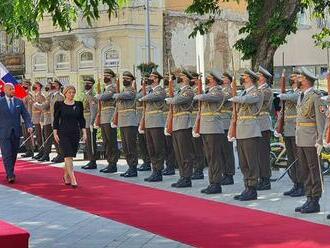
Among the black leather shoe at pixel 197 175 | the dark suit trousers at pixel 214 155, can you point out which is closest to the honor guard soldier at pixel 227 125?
the dark suit trousers at pixel 214 155

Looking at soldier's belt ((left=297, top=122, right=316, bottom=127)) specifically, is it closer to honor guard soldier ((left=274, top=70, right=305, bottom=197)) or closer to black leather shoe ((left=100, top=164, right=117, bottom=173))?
honor guard soldier ((left=274, top=70, right=305, bottom=197))

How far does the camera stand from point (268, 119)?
12.0 m

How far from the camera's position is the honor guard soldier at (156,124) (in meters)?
13.4

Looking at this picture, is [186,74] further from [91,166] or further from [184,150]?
[91,166]

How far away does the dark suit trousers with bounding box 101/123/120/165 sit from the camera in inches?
577

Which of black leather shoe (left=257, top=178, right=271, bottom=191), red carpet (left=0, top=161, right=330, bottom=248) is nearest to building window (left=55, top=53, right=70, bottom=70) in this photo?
red carpet (left=0, top=161, right=330, bottom=248)

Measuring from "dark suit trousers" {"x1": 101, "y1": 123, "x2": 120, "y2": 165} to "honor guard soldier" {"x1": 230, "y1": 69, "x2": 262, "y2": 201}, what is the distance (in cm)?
419

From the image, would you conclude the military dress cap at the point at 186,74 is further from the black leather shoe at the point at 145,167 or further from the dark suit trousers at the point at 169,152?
the black leather shoe at the point at 145,167

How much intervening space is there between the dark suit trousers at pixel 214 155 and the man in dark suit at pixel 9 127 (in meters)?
3.70

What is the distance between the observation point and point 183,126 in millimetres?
12656

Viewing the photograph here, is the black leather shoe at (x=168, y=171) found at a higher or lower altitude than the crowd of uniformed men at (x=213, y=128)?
lower

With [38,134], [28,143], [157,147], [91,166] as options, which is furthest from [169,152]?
[28,143]

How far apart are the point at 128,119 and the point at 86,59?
20.8 meters

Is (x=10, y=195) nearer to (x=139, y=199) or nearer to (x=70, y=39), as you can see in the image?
(x=139, y=199)
